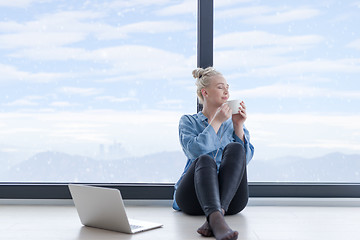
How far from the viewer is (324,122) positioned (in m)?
2.59

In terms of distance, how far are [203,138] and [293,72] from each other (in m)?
0.86

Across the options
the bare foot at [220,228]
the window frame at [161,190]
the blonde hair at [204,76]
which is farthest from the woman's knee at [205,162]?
the window frame at [161,190]

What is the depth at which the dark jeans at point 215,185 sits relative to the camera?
1.66m

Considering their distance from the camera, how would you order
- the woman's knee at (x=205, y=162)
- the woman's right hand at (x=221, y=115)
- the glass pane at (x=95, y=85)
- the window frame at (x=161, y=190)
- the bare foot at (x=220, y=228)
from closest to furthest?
the bare foot at (x=220, y=228) < the woman's knee at (x=205, y=162) < the woman's right hand at (x=221, y=115) < the window frame at (x=161, y=190) < the glass pane at (x=95, y=85)

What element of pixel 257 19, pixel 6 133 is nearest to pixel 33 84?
pixel 6 133

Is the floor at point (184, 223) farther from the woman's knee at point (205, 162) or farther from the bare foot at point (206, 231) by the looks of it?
the woman's knee at point (205, 162)

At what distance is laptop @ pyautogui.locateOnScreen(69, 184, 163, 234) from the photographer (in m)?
1.57

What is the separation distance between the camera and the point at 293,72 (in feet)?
8.46

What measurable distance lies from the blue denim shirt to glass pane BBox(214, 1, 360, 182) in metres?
0.43

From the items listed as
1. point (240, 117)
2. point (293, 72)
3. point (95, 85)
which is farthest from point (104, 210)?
point (293, 72)

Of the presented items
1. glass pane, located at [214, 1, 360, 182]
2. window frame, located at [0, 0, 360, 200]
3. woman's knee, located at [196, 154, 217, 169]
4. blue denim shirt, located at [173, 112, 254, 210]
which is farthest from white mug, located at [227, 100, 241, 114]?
Result: glass pane, located at [214, 1, 360, 182]

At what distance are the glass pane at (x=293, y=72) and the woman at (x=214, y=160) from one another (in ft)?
1.36

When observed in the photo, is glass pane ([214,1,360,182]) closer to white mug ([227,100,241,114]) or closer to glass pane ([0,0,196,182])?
glass pane ([0,0,196,182])

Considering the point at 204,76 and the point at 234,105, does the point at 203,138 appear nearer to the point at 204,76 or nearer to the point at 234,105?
the point at 234,105
